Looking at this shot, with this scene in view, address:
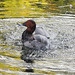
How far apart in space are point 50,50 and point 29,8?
794 centimetres

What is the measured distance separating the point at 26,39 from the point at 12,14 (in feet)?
15.5

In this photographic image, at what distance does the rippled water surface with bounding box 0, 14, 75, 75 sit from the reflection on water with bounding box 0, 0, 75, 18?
129 centimetres

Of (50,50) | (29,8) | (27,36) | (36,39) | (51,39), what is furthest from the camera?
(29,8)

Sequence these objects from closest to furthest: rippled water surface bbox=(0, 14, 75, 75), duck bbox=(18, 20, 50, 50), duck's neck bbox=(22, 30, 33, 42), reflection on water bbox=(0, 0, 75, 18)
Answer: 1. rippled water surface bbox=(0, 14, 75, 75)
2. duck bbox=(18, 20, 50, 50)
3. duck's neck bbox=(22, 30, 33, 42)
4. reflection on water bbox=(0, 0, 75, 18)

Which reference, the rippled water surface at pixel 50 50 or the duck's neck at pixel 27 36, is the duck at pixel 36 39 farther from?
the rippled water surface at pixel 50 50

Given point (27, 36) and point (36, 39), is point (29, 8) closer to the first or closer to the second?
point (27, 36)

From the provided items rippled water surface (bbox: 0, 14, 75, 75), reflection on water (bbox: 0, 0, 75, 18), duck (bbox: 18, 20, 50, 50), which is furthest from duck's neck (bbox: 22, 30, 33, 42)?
reflection on water (bbox: 0, 0, 75, 18)

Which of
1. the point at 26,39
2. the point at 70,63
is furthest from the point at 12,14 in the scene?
the point at 70,63

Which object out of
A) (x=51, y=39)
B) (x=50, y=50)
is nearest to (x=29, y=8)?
(x=51, y=39)

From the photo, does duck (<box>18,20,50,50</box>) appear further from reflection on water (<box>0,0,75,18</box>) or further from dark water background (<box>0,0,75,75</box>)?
reflection on water (<box>0,0,75,18</box>)

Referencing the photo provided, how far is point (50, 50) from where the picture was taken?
8.62m

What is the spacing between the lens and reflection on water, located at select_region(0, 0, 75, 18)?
46.1 ft

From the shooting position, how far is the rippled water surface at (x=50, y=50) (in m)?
6.59

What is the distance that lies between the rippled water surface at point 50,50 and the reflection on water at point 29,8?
129cm
